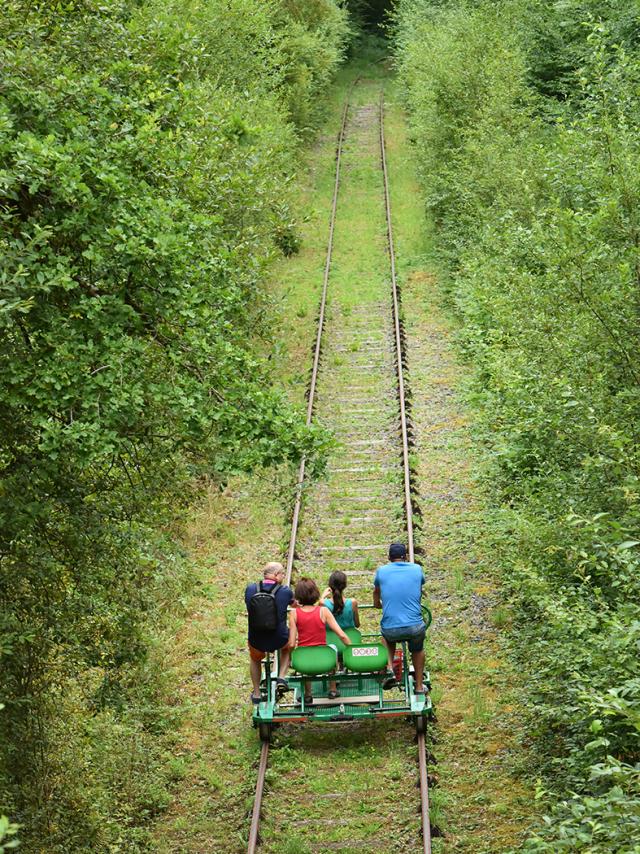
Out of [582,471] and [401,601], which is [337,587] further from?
[582,471]

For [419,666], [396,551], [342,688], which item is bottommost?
[342,688]

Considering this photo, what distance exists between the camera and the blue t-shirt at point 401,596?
10.3 meters

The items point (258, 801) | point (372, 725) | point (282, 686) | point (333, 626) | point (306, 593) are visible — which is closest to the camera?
point (258, 801)

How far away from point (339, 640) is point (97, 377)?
4.69 metres

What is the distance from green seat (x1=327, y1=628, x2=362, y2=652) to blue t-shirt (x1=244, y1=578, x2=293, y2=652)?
0.57 m

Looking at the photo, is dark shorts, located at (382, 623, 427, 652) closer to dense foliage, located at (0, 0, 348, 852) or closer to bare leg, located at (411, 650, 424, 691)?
bare leg, located at (411, 650, 424, 691)

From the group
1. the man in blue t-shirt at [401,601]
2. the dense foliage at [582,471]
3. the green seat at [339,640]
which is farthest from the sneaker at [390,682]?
the dense foliage at [582,471]

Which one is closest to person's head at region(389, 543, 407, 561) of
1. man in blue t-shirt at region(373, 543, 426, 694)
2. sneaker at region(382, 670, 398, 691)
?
man in blue t-shirt at region(373, 543, 426, 694)

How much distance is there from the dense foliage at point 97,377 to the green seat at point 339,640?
1.87 metres

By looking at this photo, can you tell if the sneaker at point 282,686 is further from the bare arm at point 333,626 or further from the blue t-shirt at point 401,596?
the blue t-shirt at point 401,596

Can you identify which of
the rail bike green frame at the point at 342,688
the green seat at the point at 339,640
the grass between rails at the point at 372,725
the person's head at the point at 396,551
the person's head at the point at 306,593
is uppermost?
the person's head at the point at 396,551

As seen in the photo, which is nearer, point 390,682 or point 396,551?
point 396,551

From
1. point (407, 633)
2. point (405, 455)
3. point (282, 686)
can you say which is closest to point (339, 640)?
point (282, 686)

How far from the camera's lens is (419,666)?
1070cm
